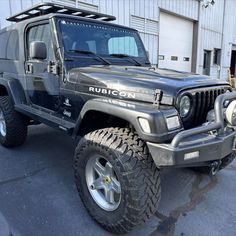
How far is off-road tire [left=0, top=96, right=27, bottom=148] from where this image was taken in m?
3.95

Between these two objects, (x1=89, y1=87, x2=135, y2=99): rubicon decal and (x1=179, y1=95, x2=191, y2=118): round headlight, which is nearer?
(x1=179, y1=95, x2=191, y2=118): round headlight

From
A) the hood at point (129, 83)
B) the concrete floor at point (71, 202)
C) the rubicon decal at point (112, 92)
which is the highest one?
the hood at point (129, 83)

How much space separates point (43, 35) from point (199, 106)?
211 cm

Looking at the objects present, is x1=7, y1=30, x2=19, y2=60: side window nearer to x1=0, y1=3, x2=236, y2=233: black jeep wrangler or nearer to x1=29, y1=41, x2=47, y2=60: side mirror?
x1=0, y1=3, x2=236, y2=233: black jeep wrangler

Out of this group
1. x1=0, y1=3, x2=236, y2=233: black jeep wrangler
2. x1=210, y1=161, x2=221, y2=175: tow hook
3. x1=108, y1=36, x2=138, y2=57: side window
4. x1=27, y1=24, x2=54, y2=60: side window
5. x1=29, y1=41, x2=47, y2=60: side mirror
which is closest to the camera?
x1=0, y1=3, x2=236, y2=233: black jeep wrangler

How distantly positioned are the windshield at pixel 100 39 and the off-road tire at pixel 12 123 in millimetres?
1576

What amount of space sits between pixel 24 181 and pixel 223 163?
242 centimetres

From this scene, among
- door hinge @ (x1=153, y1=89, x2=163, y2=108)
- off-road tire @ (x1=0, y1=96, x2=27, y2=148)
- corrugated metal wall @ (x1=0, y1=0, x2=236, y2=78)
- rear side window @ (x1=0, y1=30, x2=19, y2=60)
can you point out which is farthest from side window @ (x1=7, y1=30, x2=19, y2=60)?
corrugated metal wall @ (x1=0, y1=0, x2=236, y2=78)

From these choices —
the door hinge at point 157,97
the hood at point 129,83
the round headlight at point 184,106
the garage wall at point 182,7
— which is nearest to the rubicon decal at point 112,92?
the hood at point 129,83

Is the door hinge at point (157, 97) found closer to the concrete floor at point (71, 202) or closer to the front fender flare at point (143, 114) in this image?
the front fender flare at point (143, 114)

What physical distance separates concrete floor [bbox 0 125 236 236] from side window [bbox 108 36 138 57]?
5.62 ft

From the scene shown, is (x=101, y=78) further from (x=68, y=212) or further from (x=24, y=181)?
(x=24, y=181)

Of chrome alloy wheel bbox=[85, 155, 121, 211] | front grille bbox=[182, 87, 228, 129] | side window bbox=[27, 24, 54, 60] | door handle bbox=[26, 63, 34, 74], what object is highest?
side window bbox=[27, 24, 54, 60]

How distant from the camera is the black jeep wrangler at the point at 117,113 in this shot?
204 centimetres
